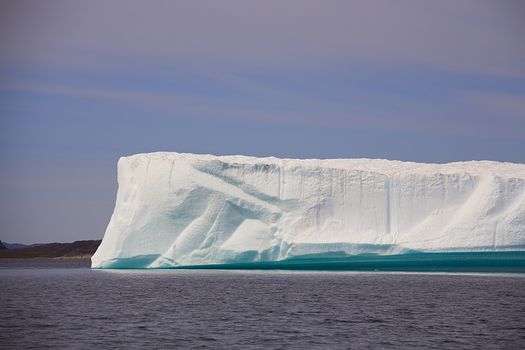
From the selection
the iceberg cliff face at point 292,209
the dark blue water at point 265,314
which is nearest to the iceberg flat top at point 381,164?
the iceberg cliff face at point 292,209

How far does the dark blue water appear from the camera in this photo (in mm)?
14672

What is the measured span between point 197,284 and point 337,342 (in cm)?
1354

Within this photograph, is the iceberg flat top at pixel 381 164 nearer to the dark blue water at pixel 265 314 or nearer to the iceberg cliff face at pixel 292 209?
the iceberg cliff face at pixel 292 209

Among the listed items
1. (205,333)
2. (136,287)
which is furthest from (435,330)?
(136,287)

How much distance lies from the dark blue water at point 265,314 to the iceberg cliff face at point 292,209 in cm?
140

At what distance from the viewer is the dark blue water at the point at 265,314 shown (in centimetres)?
1467

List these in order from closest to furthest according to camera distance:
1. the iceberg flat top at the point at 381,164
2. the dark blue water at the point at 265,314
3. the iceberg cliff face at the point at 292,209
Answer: the dark blue water at the point at 265,314 < the iceberg cliff face at the point at 292,209 < the iceberg flat top at the point at 381,164

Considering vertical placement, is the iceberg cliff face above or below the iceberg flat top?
below

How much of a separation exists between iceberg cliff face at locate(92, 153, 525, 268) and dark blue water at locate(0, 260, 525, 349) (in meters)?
1.40

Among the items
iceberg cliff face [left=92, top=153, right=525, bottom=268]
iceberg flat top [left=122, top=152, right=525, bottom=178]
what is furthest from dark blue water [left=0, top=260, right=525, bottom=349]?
iceberg flat top [left=122, top=152, right=525, bottom=178]

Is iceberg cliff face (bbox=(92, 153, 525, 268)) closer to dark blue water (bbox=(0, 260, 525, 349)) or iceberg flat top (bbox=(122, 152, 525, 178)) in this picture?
iceberg flat top (bbox=(122, 152, 525, 178))

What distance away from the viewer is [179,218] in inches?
1192

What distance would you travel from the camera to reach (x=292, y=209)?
3039 centimetres

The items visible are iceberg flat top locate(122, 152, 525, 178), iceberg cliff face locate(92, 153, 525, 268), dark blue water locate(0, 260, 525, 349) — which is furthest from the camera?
iceberg flat top locate(122, 152, 525, 178)
